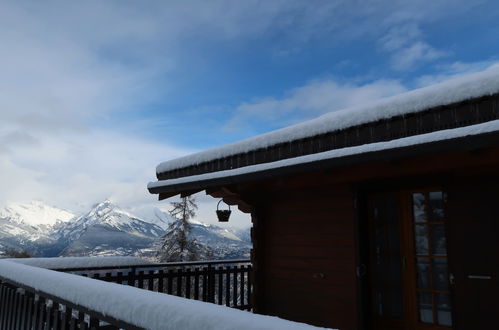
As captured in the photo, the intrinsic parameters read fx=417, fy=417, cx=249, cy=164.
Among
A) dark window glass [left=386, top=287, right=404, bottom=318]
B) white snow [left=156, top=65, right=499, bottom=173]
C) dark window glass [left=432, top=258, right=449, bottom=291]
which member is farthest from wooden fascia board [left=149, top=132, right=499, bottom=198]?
dark window glass [left=386, top=287, right=404, bottom=318]

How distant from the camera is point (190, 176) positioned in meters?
7.36

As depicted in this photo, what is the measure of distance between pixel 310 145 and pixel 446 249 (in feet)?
6.90

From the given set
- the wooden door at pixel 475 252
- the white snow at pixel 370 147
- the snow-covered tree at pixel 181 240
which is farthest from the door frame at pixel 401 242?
the snow-covered tree at pixel 181 240

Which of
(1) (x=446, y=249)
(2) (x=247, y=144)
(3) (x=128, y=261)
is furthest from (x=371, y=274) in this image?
(3) (x=128, y=261)

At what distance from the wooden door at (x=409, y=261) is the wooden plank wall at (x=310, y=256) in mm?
347

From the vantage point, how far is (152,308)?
2.27 metres

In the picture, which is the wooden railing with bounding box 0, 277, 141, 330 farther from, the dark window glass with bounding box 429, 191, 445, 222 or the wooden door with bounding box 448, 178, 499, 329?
the dark window glass with bounding box 429, 191, 445, 222

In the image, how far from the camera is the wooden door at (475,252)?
4617 mm

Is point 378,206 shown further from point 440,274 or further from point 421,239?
point 440,274

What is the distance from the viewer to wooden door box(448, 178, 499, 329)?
4617 mm

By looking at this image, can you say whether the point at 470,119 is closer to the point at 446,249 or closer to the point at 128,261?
the point at 446,249

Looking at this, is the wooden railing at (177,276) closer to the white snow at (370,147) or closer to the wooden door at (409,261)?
the white snow at (370,147)

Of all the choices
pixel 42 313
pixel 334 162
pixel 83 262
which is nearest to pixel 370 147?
pixel 334 162

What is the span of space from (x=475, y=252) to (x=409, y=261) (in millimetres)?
981
